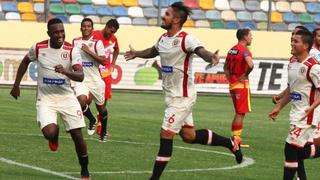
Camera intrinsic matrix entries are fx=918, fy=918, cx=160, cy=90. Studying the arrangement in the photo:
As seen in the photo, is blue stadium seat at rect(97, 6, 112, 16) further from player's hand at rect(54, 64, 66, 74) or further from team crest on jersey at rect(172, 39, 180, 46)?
player's hand at rect(54, 64, 66, 74)

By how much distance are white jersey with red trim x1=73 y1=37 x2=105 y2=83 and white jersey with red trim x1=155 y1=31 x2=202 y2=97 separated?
5.41 m

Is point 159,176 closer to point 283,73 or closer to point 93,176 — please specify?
point 93,176

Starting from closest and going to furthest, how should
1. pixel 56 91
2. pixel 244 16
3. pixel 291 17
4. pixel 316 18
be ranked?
pixel 56 91
pixel 244 16
pixel 316 18
pixel 291 17

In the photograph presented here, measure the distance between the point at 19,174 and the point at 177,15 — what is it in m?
2.93

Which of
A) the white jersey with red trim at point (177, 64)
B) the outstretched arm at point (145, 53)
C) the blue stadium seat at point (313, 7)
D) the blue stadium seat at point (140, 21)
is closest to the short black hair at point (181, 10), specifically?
the white jersey with red trim at point (177, 64)

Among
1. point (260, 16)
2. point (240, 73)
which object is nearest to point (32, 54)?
point (240, 73)

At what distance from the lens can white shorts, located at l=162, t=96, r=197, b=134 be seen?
11805mm

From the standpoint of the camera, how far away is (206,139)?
12953 millimetres

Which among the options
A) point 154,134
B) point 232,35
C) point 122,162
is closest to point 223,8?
point 232,35

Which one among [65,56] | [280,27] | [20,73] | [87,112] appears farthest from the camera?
[280,27]

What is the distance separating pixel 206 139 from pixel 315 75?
2.42 meters

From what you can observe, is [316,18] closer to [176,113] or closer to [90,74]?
[90,74]

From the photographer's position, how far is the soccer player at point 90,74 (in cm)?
1730

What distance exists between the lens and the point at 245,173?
13.2 meters
